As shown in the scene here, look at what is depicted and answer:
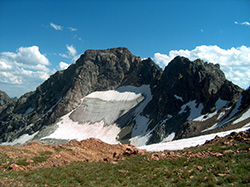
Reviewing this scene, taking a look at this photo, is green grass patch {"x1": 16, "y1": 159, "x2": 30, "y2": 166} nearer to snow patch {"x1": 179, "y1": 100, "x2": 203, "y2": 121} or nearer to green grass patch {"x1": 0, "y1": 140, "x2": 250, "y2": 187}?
green grass patch {"x1": 0, "y1": 140, "x2": 250, "y2": 187}

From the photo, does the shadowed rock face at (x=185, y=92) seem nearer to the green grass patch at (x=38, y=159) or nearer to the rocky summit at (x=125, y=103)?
the rocky summit at (x=125, y=103)

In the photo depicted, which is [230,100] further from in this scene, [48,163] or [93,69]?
[93,69]

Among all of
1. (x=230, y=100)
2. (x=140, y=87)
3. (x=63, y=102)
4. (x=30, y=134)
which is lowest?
(x=30, y=134)

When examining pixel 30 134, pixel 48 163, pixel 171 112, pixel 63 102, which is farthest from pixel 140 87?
pixel 48 163

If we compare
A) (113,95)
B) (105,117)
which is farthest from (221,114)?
(113,95)

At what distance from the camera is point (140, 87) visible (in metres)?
118

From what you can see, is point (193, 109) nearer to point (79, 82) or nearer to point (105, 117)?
point (105, 117)

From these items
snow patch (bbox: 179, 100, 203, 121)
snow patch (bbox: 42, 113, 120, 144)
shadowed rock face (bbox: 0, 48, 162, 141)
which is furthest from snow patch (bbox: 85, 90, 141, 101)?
snow patch (bbox: 179, 100, 203, 121)

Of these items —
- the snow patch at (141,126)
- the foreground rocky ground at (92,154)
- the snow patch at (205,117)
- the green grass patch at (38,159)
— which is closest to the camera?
the foreground rocky ground at (92,154)

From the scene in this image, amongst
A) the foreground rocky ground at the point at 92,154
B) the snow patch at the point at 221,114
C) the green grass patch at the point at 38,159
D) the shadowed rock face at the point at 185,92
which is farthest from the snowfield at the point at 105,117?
the green grass patch at the point at 38,159

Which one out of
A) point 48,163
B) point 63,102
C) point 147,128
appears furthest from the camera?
point 63,102

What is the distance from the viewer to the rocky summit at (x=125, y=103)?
2594 inches

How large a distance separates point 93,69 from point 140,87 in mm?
38304

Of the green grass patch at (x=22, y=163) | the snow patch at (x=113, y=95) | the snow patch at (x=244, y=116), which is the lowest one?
the green grass patch at (x=22, y=163)
